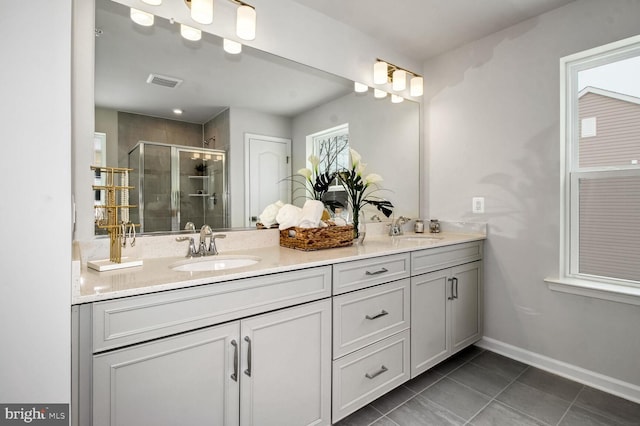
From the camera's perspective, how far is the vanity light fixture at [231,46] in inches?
67.1

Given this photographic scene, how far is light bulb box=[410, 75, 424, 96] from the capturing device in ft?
8.57

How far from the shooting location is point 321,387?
4.68ft

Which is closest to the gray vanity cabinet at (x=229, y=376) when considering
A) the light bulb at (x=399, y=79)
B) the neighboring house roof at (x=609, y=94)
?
the light bulb at (x=399, y=79)

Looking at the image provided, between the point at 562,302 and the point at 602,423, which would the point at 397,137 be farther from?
the point at 602,423

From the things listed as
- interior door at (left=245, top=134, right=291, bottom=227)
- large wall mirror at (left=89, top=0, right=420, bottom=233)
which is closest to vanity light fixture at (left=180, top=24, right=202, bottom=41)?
large wall mirror at (left=89, top=0, right=420, bottom=233)

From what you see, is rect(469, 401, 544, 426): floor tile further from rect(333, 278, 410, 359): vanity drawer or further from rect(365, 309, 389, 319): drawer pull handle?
rect(365, 309, 389, 319): drawer pull handle

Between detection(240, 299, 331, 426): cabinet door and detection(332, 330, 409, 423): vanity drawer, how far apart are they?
69 millimetres

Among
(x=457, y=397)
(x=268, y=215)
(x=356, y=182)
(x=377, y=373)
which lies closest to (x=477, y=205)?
(x=356, y=182)

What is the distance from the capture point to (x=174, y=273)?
46.0 inches

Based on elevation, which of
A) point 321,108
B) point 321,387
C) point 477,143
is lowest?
point 321,387

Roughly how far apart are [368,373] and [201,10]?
6.49 ft

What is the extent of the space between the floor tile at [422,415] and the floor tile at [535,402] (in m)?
0.38

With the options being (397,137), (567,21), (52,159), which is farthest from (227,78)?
(567,21)

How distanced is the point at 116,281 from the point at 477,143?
2503 millimetres
